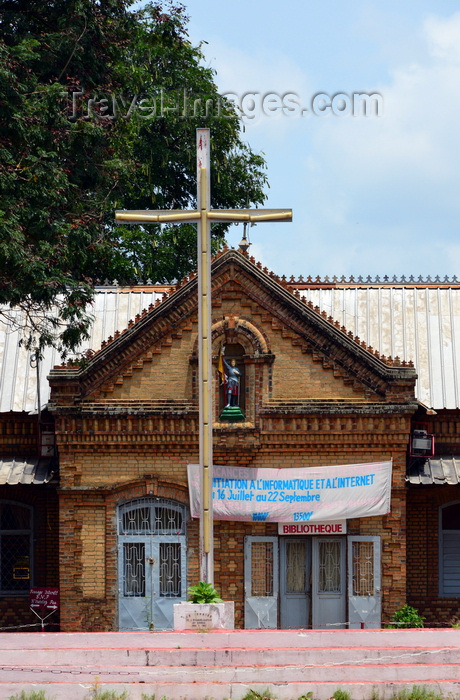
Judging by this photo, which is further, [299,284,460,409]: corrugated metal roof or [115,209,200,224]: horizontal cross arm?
[299,284,460,409]: corrugated metal roof

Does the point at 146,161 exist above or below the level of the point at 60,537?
above

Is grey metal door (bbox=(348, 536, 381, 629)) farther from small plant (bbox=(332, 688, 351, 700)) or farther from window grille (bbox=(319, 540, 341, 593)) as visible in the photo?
small plant (bbox=(332, 688, 351, 700))

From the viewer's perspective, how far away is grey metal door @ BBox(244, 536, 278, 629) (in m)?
22.2

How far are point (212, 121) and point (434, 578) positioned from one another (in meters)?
18.2

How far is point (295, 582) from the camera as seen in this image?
2264 cm

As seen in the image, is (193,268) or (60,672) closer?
(60,672)

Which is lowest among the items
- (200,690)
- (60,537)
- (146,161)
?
(200,690)

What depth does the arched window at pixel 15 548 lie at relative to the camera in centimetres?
2394

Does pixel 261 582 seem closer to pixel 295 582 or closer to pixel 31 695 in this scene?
pixel 295 582

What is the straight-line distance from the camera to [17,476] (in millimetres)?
22938

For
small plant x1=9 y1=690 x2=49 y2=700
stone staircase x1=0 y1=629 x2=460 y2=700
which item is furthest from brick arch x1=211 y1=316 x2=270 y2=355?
small plant x1=9 y1=690 x2=49 y2=700

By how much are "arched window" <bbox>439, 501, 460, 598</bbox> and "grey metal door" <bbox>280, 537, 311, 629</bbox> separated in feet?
9.88

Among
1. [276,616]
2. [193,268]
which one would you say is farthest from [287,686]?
[193,268]

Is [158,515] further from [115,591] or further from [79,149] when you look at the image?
[79,149]
